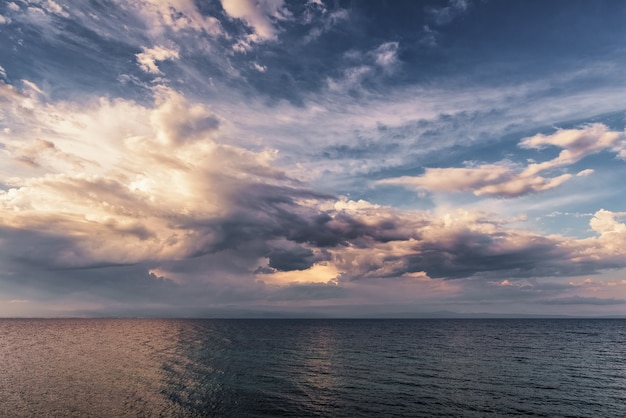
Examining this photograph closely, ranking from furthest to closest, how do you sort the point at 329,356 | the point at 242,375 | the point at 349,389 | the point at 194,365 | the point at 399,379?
the point at 329,356 < the point at 194,365 < the point at 242,375 < the point at 399,379 < the point at 349,389

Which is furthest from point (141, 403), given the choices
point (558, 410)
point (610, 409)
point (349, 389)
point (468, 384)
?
point (610, 409)

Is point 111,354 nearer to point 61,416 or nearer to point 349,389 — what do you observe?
point 61,416

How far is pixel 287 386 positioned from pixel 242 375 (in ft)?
39.5

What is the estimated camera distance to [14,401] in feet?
160

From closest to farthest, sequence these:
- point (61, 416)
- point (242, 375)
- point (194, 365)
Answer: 1. point (61, 416)
2. point (242, 375)
3. point (194, 365)

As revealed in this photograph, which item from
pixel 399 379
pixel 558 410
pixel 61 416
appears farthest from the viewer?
pixel 399 379

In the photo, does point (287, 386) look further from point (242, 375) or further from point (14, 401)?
point (14, 401)

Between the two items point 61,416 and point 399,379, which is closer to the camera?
point 61,416

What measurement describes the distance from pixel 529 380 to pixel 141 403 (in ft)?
197

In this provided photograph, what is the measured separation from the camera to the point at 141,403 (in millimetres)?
47531

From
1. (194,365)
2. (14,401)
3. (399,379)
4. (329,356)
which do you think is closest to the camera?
(14,401)

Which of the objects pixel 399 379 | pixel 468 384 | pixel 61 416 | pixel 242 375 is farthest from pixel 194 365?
pixel 468 384

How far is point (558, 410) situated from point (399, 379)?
22471 millimetres

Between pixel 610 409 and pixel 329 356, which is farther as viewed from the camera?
pixel 329 356
